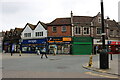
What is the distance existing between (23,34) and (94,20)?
19106 mm

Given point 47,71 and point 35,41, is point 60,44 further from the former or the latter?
point 47,71

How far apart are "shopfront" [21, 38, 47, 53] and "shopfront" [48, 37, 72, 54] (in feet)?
5.82

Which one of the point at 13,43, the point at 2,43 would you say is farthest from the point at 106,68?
the point at 2,43

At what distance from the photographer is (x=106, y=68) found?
10758mm

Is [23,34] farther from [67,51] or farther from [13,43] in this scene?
[67,51]

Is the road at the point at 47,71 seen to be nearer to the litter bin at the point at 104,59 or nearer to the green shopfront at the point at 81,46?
the litter bin at the point at 104,59

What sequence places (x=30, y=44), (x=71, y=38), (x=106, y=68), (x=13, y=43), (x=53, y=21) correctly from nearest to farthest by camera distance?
1. (x=106, y=68)
2. (x=71, y=38)
3. (x=53, y=21)
4. (x=30, y=44)
5. (x=13, y=43)

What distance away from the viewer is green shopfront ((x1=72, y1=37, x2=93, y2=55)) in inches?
1316

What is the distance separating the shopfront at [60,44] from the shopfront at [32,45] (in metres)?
1.77

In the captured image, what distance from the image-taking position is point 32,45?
127 ft

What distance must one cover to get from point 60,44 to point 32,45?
8110 mm

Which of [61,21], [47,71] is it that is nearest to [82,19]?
[61,21]

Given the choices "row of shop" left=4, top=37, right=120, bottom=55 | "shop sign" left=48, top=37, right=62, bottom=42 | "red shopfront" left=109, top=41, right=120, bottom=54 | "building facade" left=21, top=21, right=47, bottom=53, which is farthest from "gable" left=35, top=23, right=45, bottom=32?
"red shopfront" left=109, top=41, right=120, bottom=54

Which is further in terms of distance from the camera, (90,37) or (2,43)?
(2,43)
